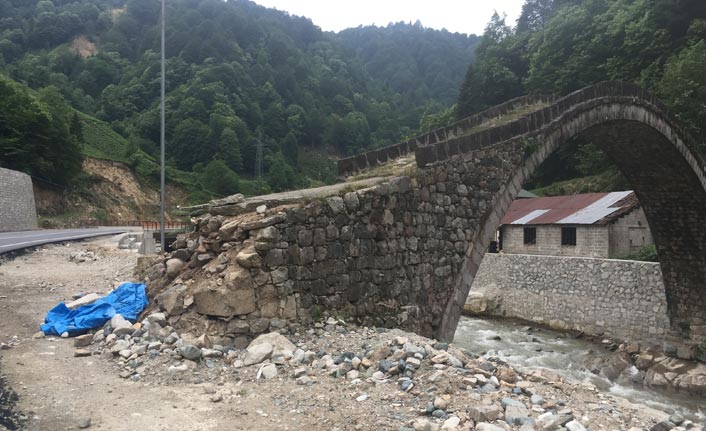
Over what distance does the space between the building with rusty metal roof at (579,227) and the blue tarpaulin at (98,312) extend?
57.4 ft

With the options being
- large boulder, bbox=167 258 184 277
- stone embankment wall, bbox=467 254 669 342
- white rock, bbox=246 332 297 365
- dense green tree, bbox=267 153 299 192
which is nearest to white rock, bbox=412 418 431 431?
white rock, bbox=246 332 297 365

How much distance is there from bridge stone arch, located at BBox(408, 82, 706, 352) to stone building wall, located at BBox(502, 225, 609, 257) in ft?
10.1

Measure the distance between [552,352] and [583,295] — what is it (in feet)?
10.6

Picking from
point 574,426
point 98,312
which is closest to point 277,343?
point 98,312

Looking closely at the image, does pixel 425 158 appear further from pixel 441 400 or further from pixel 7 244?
pixel 7 244

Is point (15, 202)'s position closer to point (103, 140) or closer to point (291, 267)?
point (291, 267)

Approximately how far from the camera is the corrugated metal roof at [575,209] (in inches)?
795

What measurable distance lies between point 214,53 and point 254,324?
85.2 metres

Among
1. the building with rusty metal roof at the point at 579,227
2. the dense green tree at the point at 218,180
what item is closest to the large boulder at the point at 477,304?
the building with rusty metal roof at the point at 579,227

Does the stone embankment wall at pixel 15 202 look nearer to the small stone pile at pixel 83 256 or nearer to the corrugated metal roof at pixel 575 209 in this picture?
the small stone pile at pixel 83 256

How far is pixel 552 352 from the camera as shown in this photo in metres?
16.0

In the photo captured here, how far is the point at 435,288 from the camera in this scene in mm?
7434

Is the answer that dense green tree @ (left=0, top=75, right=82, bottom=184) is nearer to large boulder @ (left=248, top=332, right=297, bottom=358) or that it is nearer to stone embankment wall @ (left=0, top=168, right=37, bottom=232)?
stone embankment wall @ (left=0, top=168, right=37, bottom=232)

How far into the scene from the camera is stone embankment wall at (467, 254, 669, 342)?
1670 cm
